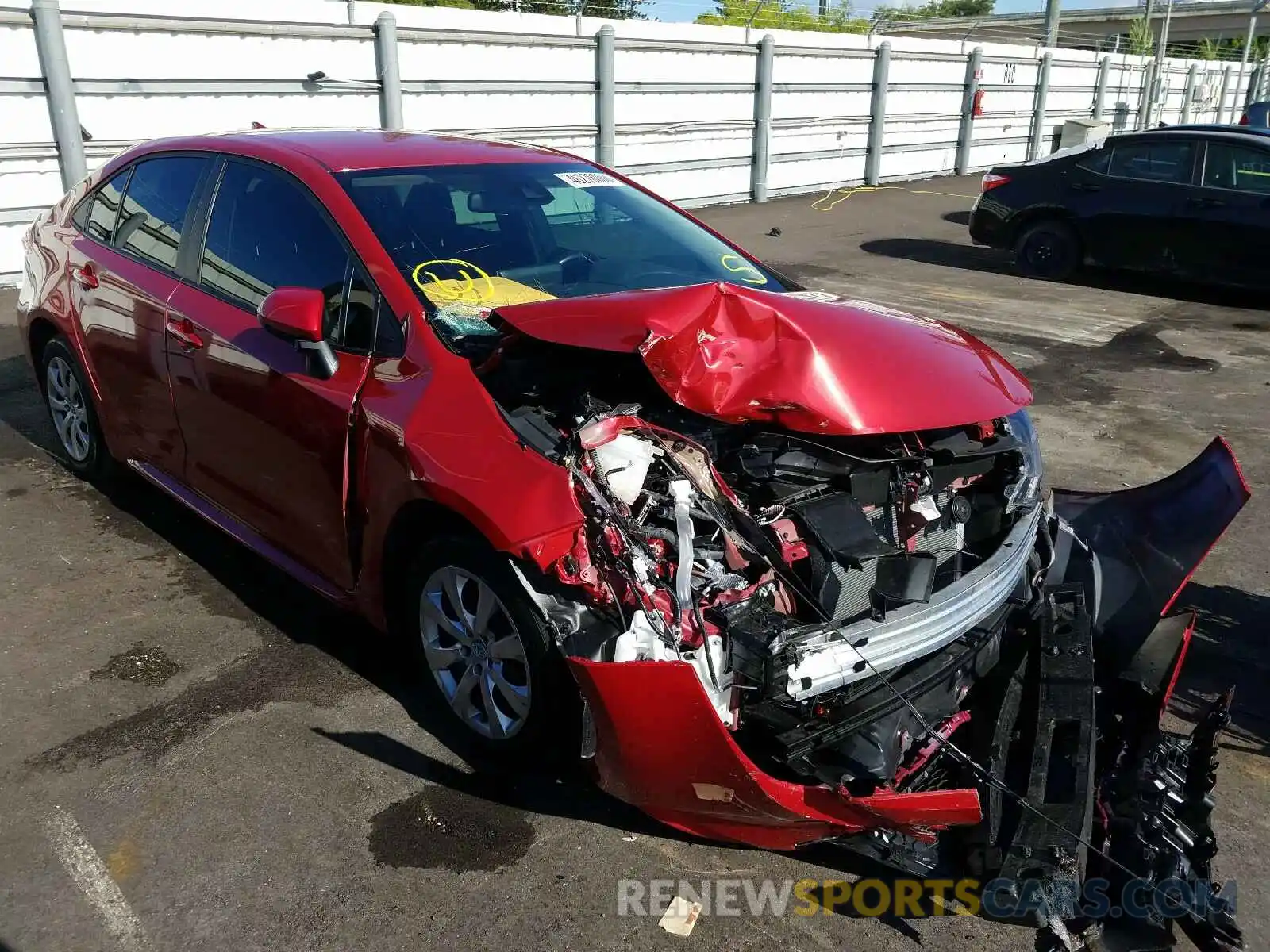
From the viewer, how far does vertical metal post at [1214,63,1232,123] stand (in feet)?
116

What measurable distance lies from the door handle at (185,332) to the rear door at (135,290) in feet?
0.25

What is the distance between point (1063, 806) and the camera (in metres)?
2.50

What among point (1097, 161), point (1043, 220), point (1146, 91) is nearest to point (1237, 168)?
point (1097, 161)

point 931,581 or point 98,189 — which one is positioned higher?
point 98,189

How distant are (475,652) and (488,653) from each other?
0.24ft

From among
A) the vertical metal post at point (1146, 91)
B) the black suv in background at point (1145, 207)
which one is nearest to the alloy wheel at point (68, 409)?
the black suv in background at point (1145, 207)

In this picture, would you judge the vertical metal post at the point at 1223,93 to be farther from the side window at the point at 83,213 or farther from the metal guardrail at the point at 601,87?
the side window at the point at 83,213

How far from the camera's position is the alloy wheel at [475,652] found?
291 cm

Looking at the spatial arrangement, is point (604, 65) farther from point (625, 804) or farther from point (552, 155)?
point (625, 804)

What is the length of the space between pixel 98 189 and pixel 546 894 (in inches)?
159

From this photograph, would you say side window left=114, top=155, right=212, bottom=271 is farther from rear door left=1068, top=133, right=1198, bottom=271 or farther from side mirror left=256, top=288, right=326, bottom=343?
rear door left=1068, top=133, right=1198, bottom=271

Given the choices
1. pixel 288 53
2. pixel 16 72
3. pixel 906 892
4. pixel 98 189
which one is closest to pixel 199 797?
pixel 906 892

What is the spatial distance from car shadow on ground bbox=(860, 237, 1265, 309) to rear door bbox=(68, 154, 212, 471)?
32.4 feet

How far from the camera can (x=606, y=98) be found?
13.9 metres
